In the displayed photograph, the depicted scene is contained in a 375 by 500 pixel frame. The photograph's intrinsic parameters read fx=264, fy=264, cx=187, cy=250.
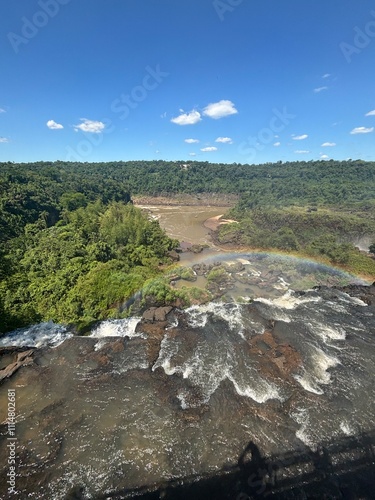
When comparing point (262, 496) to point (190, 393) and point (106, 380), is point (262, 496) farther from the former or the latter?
point (106, 380)

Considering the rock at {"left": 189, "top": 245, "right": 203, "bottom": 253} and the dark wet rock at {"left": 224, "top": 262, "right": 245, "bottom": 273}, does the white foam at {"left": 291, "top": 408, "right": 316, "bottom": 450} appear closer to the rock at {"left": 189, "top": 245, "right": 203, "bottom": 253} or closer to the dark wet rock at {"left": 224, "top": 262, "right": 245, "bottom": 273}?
the dark wet rock at {"left": 224, "top": 262, "right": 245, "bottom": 273}

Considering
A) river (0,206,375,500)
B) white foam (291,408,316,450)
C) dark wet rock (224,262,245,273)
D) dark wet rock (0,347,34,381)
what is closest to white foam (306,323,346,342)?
river (0,206,375,500)

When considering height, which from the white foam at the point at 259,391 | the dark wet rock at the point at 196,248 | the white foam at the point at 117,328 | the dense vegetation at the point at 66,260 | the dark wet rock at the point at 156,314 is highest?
the dense vegetation at the point at 66,260

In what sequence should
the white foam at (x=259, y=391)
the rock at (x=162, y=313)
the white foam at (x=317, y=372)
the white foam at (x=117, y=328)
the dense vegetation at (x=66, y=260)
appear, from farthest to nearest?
the dense vegetation at (x=66, y=260), the rock at (x=162, y=313), the white foam at (x=117, y=328), the white foam at (x=317, y=372), the white foam at (x=259, y=391)

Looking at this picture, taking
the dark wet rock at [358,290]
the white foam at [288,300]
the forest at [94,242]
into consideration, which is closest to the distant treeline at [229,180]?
the forest at [94,242]

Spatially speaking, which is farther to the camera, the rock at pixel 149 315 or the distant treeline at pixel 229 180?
the distant treeline at pixel 229 180

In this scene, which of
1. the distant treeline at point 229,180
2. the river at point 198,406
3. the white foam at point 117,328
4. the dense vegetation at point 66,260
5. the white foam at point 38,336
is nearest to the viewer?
the river at point 198,406

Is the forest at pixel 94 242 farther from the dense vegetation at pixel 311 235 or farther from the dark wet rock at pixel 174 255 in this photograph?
the dark wet rock at pixel 174 255

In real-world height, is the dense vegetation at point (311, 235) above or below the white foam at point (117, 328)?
above
